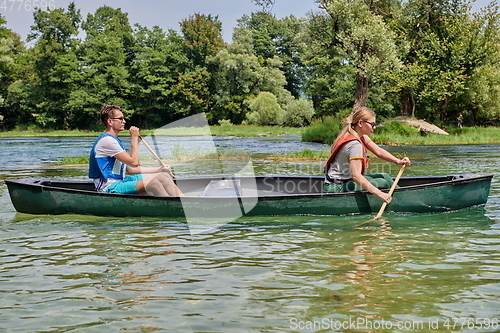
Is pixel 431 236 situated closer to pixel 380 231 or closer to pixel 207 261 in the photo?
pixel 380 231

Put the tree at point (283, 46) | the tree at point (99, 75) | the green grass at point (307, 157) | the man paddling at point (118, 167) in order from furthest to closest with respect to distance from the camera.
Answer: the tree at point (283, 46), the tree at point (99, 75), the green grass at point (307, 157), the man paddling at point (118, 167)

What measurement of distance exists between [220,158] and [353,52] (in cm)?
1123

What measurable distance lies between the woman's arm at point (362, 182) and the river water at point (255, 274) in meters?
0.40

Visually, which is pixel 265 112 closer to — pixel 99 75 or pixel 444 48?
pixel 444 48

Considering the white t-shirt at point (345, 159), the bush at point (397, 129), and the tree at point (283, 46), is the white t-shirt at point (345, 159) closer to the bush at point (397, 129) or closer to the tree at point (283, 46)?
the bush at point (397, 129)

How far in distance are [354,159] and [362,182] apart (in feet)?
1.14

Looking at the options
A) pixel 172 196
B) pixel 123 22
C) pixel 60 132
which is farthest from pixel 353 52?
pixel 123 22

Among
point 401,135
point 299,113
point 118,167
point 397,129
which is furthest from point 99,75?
→ point 118,167

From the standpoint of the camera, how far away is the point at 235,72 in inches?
2255

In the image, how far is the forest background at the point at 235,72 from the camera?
32.8 meters

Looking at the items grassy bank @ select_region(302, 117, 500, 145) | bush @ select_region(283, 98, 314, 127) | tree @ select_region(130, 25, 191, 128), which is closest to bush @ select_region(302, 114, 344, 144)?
grassy bank @ select_region(302, 117, 500, 145)

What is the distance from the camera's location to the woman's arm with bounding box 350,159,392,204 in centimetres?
755

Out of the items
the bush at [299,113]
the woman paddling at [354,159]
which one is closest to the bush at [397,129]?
the bush at [299,113]

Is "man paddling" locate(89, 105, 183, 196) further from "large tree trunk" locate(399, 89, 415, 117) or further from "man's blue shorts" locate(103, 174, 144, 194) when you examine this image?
"large tree trunk" locate(399, 89, 415, 117)
